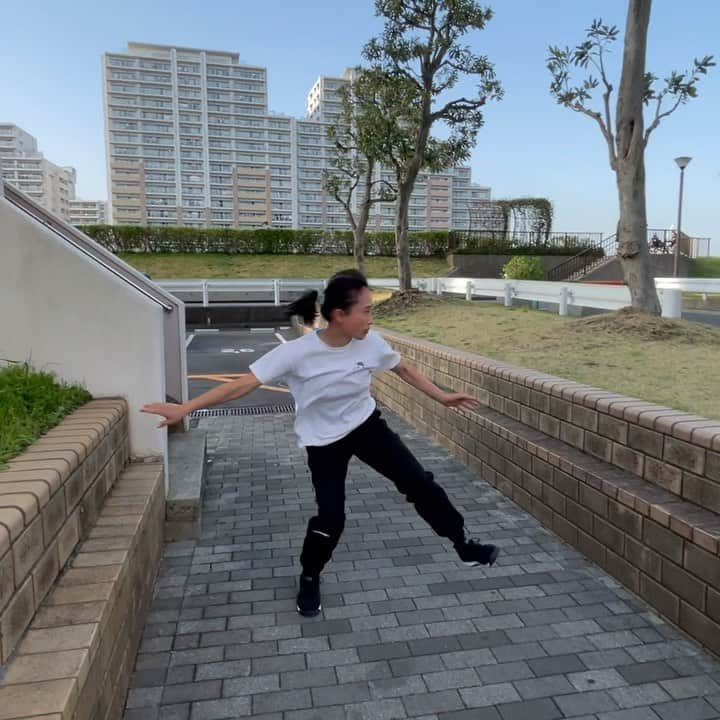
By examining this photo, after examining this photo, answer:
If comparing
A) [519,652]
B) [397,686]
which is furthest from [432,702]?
[519,652]

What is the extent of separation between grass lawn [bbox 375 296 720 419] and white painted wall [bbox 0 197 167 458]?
327 centimetres

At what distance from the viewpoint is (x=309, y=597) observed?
3.05 metres

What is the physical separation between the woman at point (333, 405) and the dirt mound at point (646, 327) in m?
4.58

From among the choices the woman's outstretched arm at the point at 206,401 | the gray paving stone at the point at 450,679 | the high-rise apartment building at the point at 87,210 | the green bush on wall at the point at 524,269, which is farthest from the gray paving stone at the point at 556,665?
the high-rise apartment building at the point at 87,210

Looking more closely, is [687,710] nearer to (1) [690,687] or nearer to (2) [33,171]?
(1) [690,687]

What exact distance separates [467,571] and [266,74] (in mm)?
122432

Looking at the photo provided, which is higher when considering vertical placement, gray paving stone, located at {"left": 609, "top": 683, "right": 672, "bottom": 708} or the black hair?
the black hair

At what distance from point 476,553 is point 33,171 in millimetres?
152202

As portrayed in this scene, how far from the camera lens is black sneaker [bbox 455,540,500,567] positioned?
3.26 meters

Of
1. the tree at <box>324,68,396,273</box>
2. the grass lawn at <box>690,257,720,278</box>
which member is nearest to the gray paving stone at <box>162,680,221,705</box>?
the tree at <box>324,68,396,273</box>

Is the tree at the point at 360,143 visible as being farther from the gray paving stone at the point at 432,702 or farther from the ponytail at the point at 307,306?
the gray paving stone at the point at 432,702

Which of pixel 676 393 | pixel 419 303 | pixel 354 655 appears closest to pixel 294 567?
pixel 354 655

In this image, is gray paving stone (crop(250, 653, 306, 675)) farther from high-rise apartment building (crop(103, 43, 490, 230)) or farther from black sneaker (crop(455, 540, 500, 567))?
high-rise apartment building (crop(103, 43, 490, 230))

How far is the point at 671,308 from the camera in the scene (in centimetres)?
901
